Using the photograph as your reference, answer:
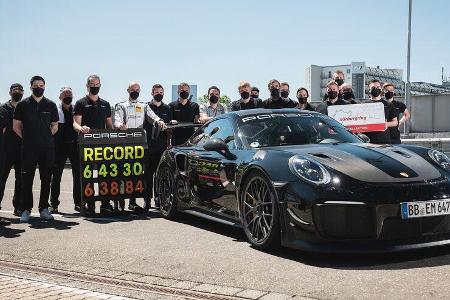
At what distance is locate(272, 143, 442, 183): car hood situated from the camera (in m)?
4.75

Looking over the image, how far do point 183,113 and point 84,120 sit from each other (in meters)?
1.68

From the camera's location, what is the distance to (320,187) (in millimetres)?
4699

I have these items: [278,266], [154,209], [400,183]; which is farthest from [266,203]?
[154,209]

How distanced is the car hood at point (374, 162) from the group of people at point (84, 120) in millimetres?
3574

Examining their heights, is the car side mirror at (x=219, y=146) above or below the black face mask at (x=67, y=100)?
below

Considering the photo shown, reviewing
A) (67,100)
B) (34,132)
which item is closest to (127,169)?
(34,132)

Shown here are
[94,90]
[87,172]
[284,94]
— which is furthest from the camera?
[284,94]

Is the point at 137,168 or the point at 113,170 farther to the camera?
the point at 137,168

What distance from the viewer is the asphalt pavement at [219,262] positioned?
157 inches

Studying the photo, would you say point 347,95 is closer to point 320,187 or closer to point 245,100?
point 245,100

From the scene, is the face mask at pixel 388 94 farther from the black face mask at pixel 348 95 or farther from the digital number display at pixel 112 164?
the digital number display at pixel 112 164

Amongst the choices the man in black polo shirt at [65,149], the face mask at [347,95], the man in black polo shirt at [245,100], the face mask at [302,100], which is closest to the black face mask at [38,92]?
the man in black polo shirt at [65,149]

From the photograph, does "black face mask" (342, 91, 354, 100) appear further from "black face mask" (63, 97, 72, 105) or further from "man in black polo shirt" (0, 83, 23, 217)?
"man in black polo shirt" (0, 83, 23, 217)

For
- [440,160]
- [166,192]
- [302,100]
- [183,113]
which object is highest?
[302,100]
